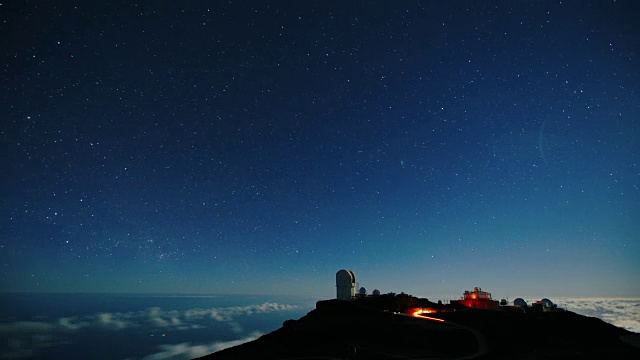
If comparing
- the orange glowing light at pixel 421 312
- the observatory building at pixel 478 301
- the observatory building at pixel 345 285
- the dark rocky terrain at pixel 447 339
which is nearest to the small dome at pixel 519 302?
the observatory building at pixel 478 301

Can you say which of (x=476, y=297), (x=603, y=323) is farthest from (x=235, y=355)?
(x=476, y=297)

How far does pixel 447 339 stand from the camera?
30.6 meters

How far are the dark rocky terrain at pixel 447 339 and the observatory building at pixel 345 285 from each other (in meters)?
18.7

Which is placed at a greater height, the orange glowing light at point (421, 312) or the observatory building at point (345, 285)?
the observatory building at point (345, 285)

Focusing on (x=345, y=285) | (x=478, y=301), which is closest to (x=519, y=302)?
(x=478, y=301)

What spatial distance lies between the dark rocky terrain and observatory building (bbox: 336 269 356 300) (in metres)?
18.7

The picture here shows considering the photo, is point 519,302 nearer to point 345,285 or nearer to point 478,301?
point 478,301

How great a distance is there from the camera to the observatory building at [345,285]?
200 feet

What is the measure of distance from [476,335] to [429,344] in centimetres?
472

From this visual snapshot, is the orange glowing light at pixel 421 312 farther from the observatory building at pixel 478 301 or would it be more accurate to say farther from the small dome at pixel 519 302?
the small dome at pixel 519 302

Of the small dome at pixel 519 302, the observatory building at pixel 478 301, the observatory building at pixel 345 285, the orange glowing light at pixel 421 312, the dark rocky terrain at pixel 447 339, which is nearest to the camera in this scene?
the dark rocky terrain at pixel 447 339

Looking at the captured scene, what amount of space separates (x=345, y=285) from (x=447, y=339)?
31.7 m

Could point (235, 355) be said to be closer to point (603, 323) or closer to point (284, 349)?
point (284, 349)

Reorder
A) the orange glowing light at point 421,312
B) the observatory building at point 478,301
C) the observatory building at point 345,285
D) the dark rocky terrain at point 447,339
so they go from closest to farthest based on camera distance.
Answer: the dark rocky terrain at point 447,339
the orange glowing light at point 421,312
the observatory building at point 478,301
the observatory building at point 345,285
